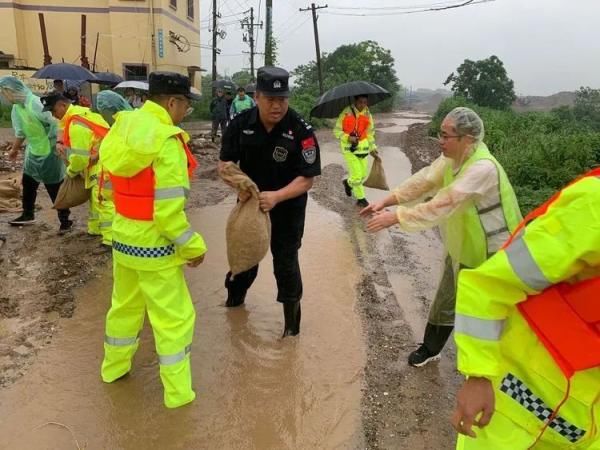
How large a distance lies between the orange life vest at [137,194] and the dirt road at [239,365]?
47.6 inches

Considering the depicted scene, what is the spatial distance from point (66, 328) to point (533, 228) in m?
3.69

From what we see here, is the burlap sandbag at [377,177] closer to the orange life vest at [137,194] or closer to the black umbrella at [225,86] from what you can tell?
the orange life vest at [137,194]

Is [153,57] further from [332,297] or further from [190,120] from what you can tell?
[332,297]

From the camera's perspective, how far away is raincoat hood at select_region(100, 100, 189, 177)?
2.51 m

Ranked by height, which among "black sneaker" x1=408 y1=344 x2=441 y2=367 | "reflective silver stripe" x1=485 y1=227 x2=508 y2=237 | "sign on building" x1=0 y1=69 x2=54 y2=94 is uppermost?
"sign on building" x1=0 y1=69 x2=54 y2=94

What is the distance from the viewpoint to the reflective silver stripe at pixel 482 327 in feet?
4.60

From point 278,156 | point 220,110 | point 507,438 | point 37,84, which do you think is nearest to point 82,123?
point 278,156

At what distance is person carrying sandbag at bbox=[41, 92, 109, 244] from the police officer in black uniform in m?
2.27

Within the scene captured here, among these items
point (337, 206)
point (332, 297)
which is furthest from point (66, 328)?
point (337, 206)

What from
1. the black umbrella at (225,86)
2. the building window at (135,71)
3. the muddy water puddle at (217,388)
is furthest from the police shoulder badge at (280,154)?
the building window at (135,71)

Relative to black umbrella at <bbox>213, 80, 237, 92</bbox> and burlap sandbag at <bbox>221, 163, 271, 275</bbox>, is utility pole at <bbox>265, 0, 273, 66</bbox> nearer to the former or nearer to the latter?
black umbrella at <bbox>213, 80, 237, 92</bbox>

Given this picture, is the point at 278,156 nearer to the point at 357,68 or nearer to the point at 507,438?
the point at 507,438

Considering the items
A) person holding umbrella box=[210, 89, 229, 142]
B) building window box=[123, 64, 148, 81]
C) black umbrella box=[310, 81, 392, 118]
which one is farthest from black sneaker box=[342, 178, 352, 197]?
building window box=[123, 64, 148, 81]

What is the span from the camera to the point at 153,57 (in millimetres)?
21406
